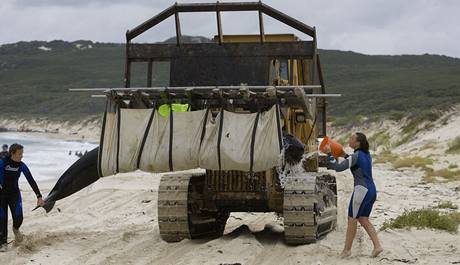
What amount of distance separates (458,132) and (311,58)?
2727 centimetres

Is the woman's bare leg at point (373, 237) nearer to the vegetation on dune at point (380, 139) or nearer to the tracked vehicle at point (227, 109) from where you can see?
the tracked vehicle at point (227, 109)

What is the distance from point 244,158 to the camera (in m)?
10.3

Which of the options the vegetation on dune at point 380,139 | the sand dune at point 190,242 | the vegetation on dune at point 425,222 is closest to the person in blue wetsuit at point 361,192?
the sand dune at point 190,242

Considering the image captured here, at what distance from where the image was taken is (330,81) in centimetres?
9606

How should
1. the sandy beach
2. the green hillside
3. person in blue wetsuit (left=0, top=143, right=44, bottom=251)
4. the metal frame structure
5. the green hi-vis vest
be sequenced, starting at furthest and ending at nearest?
the green hillside → person in blue wetsuit (left=0, top=143, right=44, bottom=251) → the metal frame structure → the green hi-vis vest → the sandy beach

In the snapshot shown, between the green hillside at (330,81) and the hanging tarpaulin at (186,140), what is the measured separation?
125 feet

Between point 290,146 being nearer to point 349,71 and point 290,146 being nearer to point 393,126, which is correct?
point 393,126

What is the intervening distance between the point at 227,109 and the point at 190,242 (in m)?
2.33

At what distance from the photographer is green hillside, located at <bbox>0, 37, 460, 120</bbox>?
66938mm

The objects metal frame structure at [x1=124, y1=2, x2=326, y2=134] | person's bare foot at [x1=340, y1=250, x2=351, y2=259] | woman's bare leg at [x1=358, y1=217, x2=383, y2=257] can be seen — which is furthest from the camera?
metal frame structure at [x1=124, y1=2, x2=326, y2=134]

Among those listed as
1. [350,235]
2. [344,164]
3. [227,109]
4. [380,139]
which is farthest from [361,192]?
[380,139]

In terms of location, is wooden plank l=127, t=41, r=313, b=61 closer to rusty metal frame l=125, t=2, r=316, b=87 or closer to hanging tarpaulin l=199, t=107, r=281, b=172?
rusty metal frame l=125, t=2, r=316, b=87

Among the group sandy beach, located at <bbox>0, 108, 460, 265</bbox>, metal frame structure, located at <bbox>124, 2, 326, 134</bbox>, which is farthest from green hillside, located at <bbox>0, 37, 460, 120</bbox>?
metal frame structure, located at <bbox>124, 2, 326, 134</bbox>

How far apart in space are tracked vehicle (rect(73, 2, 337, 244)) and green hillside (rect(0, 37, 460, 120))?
36600 mm
